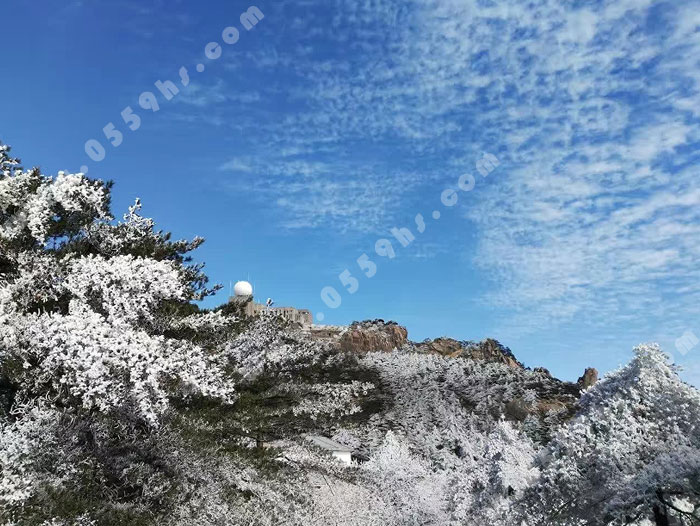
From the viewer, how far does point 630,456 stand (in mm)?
11805

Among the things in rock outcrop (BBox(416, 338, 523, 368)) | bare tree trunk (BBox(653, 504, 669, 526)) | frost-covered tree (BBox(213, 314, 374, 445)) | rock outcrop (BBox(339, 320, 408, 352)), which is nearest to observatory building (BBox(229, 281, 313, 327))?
frost-covered tree (BBox(213, 314, 374, 445))

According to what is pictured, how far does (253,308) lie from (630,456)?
348 feet

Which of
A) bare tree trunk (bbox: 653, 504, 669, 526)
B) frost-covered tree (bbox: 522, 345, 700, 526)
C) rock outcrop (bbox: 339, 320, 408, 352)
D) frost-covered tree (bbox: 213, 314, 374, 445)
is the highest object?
rock outcrop (bbox: 339, 320, 408, 352)

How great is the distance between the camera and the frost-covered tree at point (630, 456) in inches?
444

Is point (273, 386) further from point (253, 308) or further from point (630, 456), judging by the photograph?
point (253, 308)

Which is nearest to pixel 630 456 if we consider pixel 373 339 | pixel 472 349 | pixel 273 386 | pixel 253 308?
pixel 273 386

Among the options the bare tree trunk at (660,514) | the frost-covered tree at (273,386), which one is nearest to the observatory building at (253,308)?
the frost-covered tree at (273,386)

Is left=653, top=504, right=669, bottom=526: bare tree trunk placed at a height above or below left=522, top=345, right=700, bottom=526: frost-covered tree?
below

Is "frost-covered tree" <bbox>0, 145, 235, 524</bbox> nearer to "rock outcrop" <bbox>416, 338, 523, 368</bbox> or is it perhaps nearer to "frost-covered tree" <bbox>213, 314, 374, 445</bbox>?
"frost-covered tree" <bbox>213, 314, 374, 445</bbox>

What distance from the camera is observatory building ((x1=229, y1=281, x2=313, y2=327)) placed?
19.4 m

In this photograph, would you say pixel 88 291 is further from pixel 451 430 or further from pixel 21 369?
pixel 451 430

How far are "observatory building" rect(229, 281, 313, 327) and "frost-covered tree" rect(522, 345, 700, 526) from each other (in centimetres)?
871

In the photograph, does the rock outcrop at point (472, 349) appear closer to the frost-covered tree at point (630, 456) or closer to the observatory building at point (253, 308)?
the observatory building at point (253, 308)

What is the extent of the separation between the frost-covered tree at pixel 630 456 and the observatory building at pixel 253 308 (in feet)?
28.6
